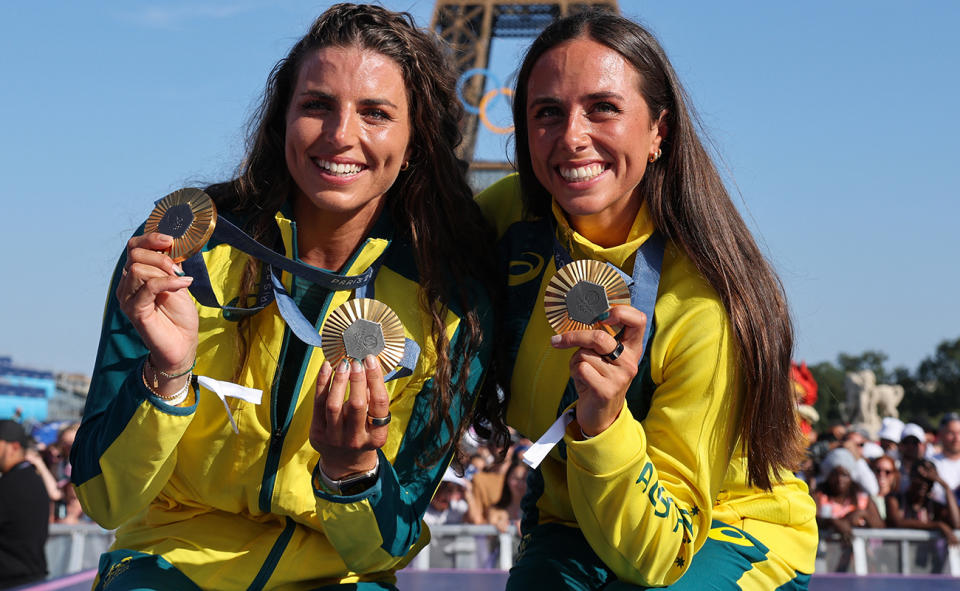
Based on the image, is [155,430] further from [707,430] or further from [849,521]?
[849,521]

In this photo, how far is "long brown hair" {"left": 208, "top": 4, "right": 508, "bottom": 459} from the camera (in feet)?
8.69

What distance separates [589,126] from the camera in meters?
2.52

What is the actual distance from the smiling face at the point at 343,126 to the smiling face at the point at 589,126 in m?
0.40

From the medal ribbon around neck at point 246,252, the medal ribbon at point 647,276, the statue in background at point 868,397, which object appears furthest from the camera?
the statue in background at point 868,397

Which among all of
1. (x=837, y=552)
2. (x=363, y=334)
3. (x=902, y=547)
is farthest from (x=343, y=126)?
(x=902, y=547)

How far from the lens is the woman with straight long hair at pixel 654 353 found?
236cm

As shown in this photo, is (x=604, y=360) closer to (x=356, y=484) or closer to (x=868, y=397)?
(x=356, y=484)

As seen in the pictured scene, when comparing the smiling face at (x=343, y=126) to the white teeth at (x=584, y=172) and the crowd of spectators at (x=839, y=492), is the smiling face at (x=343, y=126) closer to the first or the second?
the white teeth at (x=584, y=172)

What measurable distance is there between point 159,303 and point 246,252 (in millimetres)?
333

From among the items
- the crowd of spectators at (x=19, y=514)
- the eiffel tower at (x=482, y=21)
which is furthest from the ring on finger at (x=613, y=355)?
the eiffel tower at (x=482, y=21)

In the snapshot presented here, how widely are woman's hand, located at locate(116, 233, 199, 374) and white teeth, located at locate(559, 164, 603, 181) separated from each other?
0.97 metres

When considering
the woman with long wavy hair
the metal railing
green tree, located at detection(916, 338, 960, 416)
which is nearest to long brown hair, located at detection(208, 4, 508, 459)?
the woman with long wavy hair

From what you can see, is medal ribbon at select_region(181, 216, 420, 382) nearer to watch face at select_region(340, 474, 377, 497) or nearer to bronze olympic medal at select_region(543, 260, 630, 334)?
watch face at select_region(340, 474, 377, 497)

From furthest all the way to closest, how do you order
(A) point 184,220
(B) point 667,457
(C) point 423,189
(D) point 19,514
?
1. (D) point 19,514
2. (C) point 423,189
3. (B) point 667,457
4. (A) point 184,220
